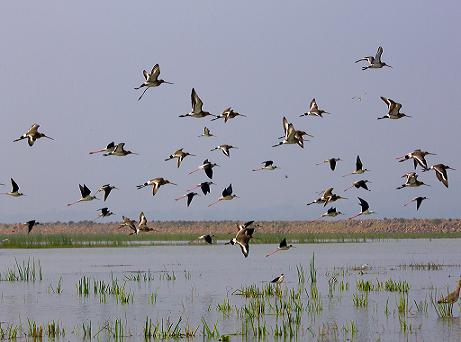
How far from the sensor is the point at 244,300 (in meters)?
24.9

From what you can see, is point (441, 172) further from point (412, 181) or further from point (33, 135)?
point (33, 135)

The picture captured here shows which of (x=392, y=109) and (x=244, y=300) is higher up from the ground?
(x=392, y=109)

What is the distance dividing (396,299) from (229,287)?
6.06 meters

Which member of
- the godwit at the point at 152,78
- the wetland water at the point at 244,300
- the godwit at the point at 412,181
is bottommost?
the wetland water at the point at 244,300

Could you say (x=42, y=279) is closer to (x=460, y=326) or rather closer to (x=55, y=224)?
(x=460, y=326)

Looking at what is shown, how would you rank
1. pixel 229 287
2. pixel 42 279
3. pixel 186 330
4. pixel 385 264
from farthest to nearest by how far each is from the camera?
pixel 385 264, pixel 42 279, pixel 229 287, pixel 186 330

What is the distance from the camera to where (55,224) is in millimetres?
94938

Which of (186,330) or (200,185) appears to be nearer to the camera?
(186,330)

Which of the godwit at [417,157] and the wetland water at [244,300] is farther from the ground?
the godwit at [417,157]

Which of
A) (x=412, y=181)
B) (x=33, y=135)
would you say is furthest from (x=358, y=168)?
(x=33, y=135)

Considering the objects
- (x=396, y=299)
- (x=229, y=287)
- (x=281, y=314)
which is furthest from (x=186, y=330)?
(x=229, y=287)

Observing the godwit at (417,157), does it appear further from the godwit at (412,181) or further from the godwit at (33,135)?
the godwit at (33,135)

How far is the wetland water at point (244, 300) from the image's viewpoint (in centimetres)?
1967

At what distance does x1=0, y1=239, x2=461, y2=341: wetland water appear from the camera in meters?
19.7
